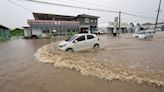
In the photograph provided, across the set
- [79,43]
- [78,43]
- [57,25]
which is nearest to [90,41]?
[79,43]

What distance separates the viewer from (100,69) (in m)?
6.55

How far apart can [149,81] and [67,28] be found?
3444cm

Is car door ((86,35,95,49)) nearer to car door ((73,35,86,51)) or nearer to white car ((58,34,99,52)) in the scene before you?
white car ((58,34,99,52))

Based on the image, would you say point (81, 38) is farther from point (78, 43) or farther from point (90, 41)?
point (90, 41)

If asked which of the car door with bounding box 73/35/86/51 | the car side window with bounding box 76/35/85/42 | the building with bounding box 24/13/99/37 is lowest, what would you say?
the car door with bounding box 73/35/86/51

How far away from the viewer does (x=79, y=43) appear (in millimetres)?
10883

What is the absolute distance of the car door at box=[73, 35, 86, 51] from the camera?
1065cm

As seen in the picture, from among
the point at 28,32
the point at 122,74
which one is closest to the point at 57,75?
the point at 122,74

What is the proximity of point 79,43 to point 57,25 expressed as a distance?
26155 mm

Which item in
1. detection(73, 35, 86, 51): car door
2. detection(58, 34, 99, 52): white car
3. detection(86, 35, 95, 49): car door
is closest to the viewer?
detection(58, 34, 99, 52): white car

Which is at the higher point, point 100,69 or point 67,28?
point 67,28

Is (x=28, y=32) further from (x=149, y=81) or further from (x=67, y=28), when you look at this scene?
(x=149, y=81)

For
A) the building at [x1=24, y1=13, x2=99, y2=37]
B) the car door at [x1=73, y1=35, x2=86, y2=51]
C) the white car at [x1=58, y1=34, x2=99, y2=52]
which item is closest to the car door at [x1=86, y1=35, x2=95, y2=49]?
the white car at [x1=58, y1=34, x2=99, y2=52]

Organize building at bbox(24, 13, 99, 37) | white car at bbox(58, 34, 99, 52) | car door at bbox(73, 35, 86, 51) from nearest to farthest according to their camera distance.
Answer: white car at bbox(58, 34, 99, 52)
car door at bbox(73, 35, 86, 51)
building at bbox(24, 13, 99, 37)
